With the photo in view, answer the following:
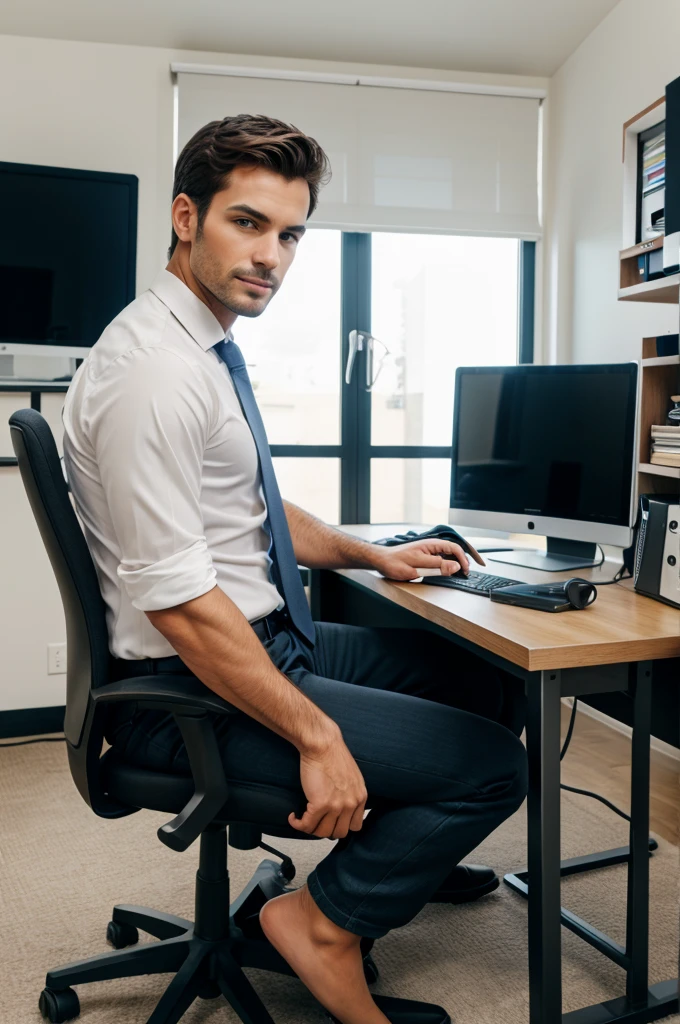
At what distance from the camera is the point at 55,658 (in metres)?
2.96

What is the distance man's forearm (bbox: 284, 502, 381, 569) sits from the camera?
182 centimetres

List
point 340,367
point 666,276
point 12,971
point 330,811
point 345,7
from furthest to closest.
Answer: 1. point 340,367
2. point 345,7
3. point 666,276
4. point 12,971
5. point 330,811

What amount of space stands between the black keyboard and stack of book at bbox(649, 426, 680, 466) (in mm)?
552

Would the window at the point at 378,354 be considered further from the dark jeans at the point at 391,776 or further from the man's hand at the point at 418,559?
the dark jeans at the point at 391,776

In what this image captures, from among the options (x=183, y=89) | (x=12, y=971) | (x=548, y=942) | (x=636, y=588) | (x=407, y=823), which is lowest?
(x=12, y=971)

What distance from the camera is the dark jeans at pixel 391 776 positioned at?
→ 1.21m

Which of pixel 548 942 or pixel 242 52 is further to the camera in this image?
pixel 242 52

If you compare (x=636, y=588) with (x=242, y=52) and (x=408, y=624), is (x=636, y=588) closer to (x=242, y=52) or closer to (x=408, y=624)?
(x=408, y=624)

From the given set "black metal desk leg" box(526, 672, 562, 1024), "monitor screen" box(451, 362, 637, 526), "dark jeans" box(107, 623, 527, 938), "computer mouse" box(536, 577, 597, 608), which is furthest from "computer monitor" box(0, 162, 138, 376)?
"black metal desk leg" box(526, 672, 562, 1024)

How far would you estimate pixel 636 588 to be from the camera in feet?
5.26

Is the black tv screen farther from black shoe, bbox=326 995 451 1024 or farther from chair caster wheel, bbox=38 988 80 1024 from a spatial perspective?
black shoe, bbox=326 995 451 1024

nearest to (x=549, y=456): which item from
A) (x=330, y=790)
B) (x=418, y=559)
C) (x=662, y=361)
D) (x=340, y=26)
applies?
(x=662, y=361)

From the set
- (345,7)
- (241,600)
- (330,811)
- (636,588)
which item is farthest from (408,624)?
(345,7)

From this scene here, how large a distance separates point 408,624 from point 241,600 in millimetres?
1110
